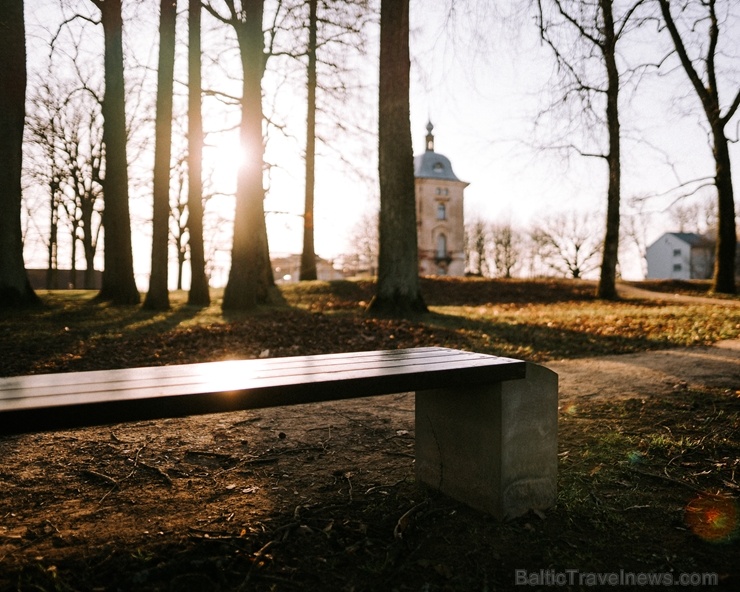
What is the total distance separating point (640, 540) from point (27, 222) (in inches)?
1383

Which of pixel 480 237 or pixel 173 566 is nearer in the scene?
pixel 173 566

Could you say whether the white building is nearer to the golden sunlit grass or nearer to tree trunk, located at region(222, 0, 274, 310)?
the golden sunlit grass

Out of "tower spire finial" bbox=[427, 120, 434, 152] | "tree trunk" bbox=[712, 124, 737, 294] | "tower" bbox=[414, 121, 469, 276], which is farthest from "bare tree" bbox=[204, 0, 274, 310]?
"tower spire finial" bbox=[427, 120, 434, 152]

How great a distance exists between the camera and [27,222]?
29.9m

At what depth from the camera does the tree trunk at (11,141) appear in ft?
33.2

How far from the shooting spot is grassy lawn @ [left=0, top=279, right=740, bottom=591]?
78.9 inches

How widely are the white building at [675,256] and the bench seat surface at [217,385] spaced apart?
230 feet

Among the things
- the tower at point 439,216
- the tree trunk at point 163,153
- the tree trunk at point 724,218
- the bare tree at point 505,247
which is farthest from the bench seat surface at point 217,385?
the bare tree at point 505,247

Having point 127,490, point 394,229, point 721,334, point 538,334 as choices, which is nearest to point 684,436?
point 127,490

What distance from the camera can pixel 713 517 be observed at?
2.38 m

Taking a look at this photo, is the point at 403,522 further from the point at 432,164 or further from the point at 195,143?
the point at 432,164

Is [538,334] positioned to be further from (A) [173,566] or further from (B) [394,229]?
(A) [173,566]

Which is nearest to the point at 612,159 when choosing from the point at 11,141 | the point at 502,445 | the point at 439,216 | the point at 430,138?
the point at 11,141

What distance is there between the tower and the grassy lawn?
52.5 meters
